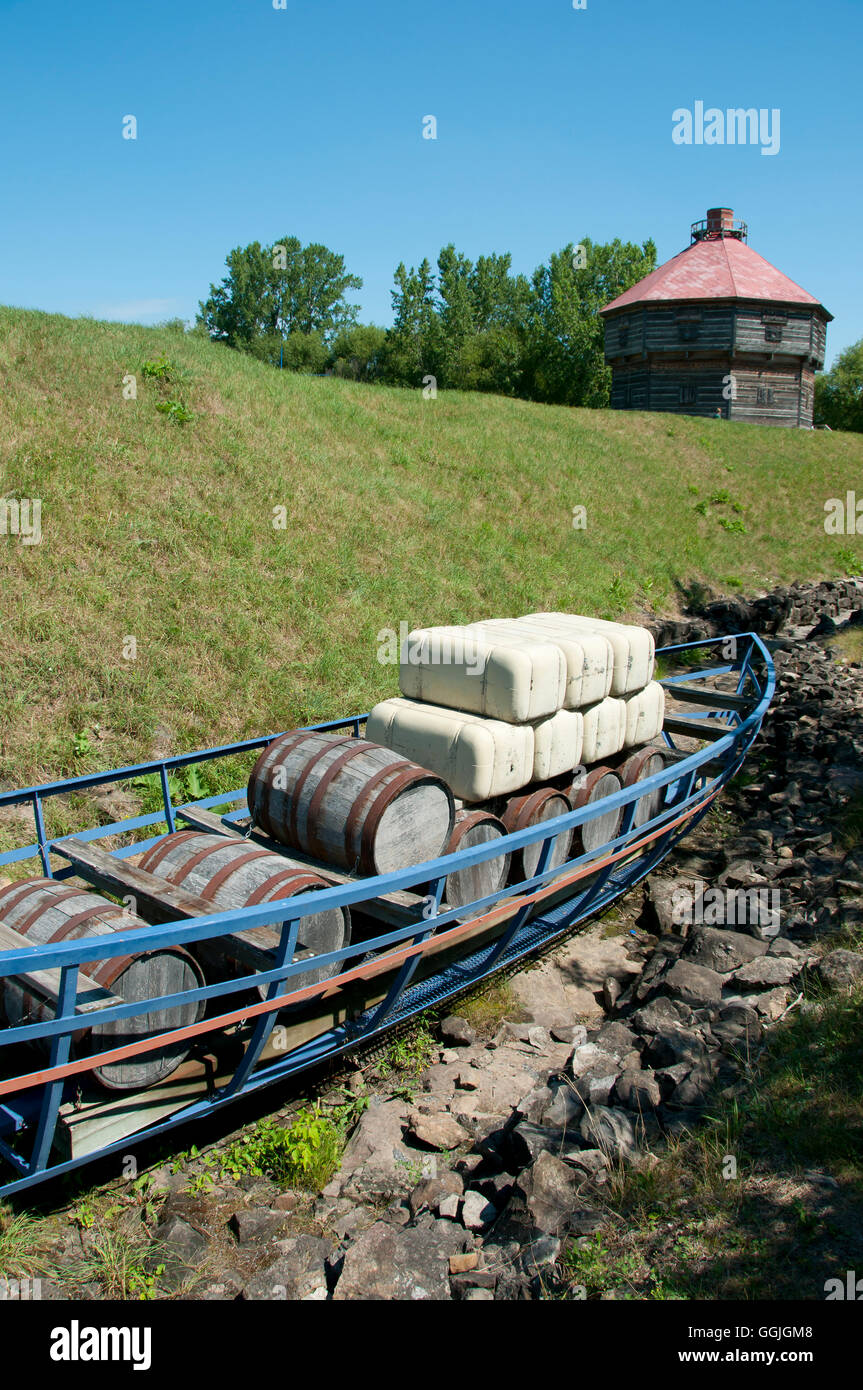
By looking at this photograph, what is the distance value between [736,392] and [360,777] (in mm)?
38767

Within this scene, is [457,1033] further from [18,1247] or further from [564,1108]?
[18,1247]

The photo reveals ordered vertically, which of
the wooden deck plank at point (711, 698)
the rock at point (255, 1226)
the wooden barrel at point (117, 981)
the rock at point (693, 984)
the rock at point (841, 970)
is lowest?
the rock at point (255, 1226)

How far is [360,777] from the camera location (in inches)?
251

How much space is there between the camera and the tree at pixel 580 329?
2121 inches

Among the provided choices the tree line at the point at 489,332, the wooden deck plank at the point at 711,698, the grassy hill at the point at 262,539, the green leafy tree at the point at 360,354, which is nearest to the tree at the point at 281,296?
the tree line at the point at 489,332

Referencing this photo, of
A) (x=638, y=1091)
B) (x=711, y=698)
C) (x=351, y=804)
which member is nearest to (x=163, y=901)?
(x=351, y=804)


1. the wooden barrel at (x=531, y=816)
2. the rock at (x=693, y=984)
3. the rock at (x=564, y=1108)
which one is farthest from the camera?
the wooden barrel at (x=531, y=816)

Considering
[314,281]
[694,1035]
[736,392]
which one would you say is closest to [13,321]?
[694,1035]

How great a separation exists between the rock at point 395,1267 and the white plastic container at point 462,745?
3220mm

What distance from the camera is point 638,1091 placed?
5656 mm

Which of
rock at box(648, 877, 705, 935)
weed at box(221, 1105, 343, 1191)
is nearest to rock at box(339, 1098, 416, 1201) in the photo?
weed at box(221, 1105, 343, 1191)

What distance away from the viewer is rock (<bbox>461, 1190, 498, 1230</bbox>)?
199 inches

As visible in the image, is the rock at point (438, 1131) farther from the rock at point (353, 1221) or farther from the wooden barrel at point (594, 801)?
the wooden barrel at point (594, 801)
